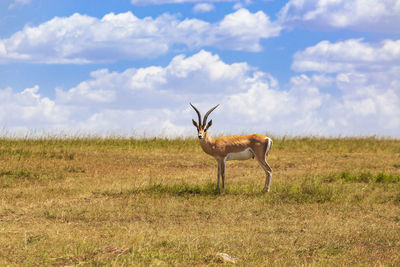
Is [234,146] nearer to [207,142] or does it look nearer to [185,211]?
[207,142]

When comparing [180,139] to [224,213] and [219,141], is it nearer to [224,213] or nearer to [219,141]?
[219,141]

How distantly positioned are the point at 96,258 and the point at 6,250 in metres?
1.69

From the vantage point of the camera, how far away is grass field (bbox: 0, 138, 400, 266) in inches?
298

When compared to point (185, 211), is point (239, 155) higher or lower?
higher

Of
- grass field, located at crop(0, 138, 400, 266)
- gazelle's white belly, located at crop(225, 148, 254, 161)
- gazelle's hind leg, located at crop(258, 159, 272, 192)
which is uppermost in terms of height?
gazelle's white belly, located at crop(225, 148, 254, 161)

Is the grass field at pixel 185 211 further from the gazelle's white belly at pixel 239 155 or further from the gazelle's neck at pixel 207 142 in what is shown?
the gazelle's neck at pixel 207 142

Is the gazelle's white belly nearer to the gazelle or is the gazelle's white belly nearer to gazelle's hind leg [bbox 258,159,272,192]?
the gazelle

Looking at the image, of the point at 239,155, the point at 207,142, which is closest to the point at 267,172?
the point at 239,155

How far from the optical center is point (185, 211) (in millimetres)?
11227

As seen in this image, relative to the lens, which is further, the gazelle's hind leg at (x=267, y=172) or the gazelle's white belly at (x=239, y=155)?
the gazelle's hind leg at (x=267, y=172)

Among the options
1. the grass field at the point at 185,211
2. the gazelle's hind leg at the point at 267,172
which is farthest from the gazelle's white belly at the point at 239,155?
the grass field at the point at 185,211

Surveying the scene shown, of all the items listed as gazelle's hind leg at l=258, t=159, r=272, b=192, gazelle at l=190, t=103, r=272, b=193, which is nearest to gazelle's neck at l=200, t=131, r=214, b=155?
gazelle at l=190, t=103, r=272, b=193

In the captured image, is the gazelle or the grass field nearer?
the grass field

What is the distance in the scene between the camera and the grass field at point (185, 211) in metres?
7.58
